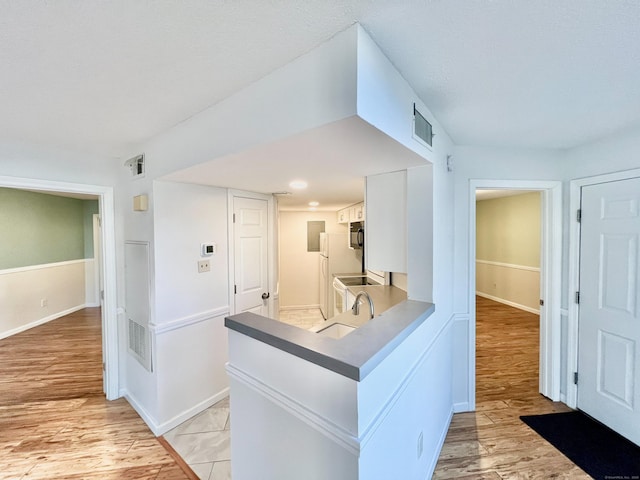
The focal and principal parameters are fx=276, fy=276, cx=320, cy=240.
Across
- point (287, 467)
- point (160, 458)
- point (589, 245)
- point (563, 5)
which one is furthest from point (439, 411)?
point (563, 5)

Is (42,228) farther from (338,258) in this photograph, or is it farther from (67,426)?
(338,258)

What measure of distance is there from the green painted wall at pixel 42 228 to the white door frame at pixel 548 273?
6626mm

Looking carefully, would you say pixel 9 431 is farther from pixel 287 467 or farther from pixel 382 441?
pixel 382 441

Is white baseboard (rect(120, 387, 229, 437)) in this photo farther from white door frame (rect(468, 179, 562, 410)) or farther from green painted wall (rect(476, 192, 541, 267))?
green painted wall (rect(476, 192, 541, 267))

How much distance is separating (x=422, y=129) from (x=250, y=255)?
2.15m

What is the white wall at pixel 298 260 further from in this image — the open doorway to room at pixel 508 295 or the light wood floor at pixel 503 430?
the light wood floor at pixel 503 430

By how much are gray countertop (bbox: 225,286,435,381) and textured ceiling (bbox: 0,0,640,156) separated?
122 cm

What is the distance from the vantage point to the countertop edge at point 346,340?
3.44 ft

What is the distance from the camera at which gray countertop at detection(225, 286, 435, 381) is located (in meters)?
1.05

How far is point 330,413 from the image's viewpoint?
1106 mm

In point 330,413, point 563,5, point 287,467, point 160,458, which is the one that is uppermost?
point 563,5

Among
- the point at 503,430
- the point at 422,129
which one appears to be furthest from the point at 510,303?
the point at 422,129

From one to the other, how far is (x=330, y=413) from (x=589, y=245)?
2640 millimetres

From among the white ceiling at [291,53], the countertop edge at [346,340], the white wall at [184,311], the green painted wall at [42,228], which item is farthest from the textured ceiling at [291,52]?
the green painted wall at [42,228]
